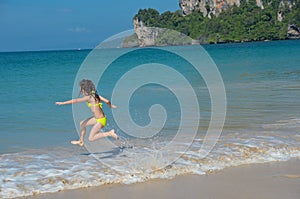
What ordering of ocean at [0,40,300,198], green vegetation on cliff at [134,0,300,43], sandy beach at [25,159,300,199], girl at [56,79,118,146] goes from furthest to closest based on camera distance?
1. green vegetation on cliff at [134,0,300,43]
2. girl at [56,79,118,146]
3. ocean at [0,40,300,198]
4. sandy beach at [25,159,300,199]

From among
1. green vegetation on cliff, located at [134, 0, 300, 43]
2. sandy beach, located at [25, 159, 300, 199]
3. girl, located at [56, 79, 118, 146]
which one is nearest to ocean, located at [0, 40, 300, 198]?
sandy beach, located at [25, 159, 300, 199]

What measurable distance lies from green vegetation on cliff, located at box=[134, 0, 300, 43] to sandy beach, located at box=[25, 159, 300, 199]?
127m

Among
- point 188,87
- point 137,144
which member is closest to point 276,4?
point 188,87

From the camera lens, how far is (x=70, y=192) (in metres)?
6.88

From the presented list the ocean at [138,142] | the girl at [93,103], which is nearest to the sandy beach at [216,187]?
the ocean at [138,142]

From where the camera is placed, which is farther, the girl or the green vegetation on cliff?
the green vegetation on cliff

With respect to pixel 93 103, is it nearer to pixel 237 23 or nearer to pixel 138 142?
pixel 138 142

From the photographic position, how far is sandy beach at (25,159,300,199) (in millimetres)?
6461

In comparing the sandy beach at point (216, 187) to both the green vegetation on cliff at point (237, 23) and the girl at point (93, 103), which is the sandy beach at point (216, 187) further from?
the green vegetation on cliff at point (237, 23)

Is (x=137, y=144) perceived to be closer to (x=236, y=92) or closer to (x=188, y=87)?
(x=236, y=92)

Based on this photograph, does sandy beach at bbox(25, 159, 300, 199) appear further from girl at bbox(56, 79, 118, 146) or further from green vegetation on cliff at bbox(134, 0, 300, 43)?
green vegetation on cliff at bbox(134, 0, 300, 43)

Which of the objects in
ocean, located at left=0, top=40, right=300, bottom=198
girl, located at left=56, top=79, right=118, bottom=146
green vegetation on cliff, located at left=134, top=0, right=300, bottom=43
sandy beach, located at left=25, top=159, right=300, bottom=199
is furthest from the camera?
green vegetation on cliff, located at left=134, top=0, right=300, bottom=43

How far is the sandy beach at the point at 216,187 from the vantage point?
21.2 ft

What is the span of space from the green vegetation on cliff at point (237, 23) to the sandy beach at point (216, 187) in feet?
418
